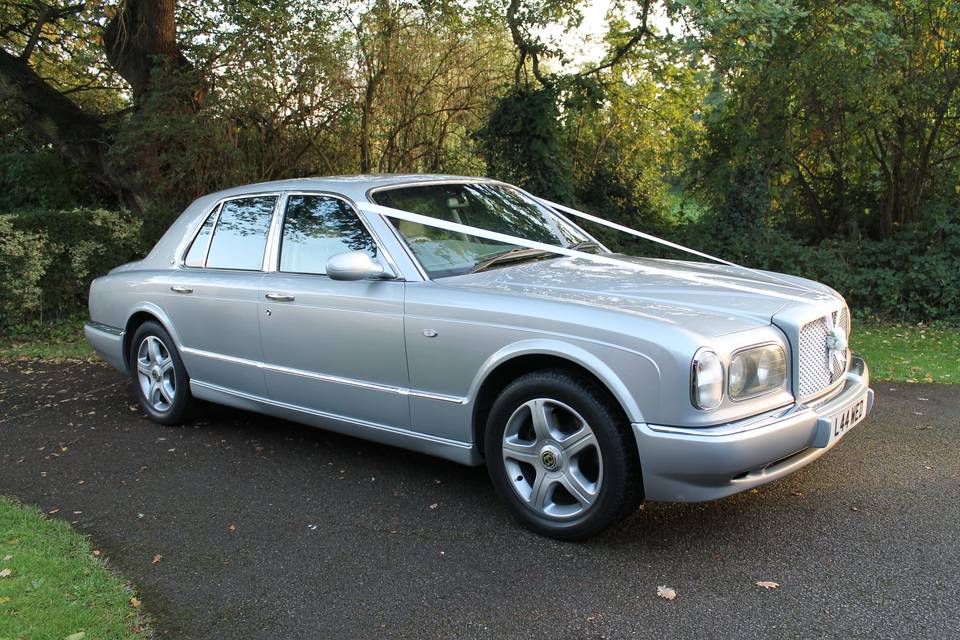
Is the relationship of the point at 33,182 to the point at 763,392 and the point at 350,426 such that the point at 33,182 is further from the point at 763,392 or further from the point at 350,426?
the point at 763,392

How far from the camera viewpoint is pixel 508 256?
15.4 ft

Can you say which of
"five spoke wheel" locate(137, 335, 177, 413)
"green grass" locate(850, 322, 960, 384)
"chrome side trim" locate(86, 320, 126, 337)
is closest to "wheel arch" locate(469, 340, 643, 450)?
"five spoke wheel" locate(137, 335, 177, 413)

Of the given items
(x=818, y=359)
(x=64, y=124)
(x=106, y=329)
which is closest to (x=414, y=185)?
(x=818, y=359)

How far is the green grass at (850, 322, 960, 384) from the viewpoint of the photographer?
7129mm

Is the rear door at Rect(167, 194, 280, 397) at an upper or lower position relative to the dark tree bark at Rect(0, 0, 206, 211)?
lower

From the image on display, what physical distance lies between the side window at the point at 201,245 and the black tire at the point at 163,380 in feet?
1.82

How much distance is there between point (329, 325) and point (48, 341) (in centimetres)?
695

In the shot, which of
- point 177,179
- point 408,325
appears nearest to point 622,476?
point 408,325

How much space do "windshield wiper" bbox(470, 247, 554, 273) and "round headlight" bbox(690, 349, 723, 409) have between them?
1.51 metres

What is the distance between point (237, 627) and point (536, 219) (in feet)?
10.0

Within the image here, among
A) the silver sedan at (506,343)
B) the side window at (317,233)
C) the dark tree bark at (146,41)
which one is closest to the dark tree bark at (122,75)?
the dark tree bark at (146,41)

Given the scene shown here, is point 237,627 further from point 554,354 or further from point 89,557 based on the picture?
point 554,354

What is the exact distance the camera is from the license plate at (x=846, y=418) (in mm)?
3706

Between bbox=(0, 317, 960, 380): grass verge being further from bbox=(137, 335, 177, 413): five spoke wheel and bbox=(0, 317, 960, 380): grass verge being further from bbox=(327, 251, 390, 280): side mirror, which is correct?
bbox=(327, 251, 390, 280): side mirror
